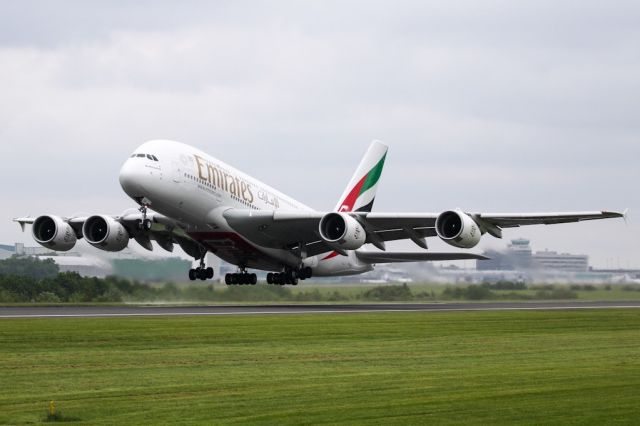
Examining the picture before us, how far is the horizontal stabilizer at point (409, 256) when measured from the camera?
170 feet

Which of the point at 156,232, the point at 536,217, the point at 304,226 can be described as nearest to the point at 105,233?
the point at 156,232

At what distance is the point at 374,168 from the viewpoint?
58781mm

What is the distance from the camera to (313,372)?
20500 millimetres

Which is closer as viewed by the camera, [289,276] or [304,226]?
[304,226]

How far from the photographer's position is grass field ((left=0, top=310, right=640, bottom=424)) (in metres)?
15.5

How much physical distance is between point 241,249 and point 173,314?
10.8 meters

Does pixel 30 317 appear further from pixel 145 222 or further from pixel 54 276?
pixel 54 276

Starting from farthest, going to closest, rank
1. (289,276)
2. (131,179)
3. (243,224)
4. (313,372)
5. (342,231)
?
(289,276) < (243,224) < (342,231) < (131,179) < (313,372)

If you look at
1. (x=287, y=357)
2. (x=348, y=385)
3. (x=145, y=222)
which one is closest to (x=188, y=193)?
(x=145, y=222)

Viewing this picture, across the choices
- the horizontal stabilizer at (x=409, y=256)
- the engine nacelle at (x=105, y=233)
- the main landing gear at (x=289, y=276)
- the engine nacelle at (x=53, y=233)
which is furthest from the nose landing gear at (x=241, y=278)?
the engine nacelle at (x=53, y=233)

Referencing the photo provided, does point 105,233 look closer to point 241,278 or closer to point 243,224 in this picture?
point 243,224

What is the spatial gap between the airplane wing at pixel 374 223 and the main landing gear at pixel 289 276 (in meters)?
2.22

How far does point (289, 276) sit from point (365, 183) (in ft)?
28.3

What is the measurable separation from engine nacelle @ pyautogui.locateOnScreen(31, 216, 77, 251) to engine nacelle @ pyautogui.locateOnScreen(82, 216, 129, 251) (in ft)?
3.01
